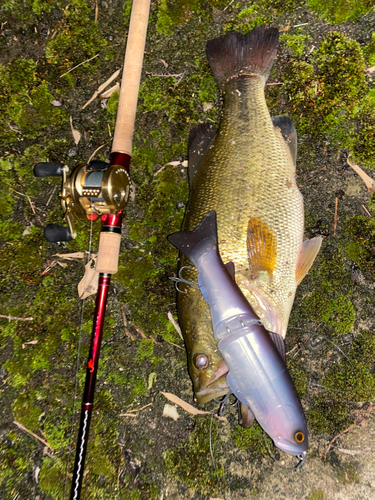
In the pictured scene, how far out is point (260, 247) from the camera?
8.12 ft

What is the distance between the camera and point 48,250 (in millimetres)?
3182

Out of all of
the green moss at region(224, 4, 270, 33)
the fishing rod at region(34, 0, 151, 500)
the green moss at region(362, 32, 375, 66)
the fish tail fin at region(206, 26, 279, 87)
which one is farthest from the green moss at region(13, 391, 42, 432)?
the green moss at region(362, 32, 375, 66)

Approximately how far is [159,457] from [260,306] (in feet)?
5.77

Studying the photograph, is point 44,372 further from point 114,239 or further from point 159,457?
point 114,239

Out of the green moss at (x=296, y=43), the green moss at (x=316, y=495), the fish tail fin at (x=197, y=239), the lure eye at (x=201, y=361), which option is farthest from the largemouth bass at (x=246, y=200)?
the green moss at (x=316, y=495)

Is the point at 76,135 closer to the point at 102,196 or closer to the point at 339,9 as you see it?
the point at 102,196

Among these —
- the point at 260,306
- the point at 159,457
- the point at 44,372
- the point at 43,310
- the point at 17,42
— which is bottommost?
the point at 159,457

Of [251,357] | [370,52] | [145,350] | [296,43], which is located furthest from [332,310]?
[296,43]

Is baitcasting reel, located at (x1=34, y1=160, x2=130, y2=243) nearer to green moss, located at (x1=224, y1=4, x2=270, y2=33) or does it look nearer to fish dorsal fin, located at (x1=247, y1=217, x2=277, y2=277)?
fish dorsal fin, located at (x1=247, y1=217, x2=277, y2=277)

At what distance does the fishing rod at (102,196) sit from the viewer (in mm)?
2395

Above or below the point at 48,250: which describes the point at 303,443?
below

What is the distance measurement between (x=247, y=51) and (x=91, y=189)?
201 cm

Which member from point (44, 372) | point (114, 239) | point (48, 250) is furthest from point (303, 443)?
point (48, 250)

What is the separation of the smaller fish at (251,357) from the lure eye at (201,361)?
172 millimetres
